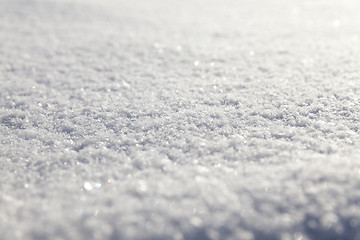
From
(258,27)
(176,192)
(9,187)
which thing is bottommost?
(9,187)

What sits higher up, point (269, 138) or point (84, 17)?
point (84, 17)

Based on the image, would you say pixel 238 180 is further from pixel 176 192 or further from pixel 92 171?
pixel 92 171

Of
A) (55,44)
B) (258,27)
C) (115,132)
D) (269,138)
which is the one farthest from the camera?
(258,27)

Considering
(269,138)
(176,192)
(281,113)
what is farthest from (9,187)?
(281,113)

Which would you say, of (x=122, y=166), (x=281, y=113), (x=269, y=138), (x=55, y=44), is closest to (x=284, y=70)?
(x=281, y=113)

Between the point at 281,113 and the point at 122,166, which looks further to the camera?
the point at 281,113

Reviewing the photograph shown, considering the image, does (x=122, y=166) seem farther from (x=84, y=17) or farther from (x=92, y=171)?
(x=84, y=17)

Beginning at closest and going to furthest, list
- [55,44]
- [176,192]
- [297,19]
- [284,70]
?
[176,192] → [284,70] → [55,44] → [297,19]
